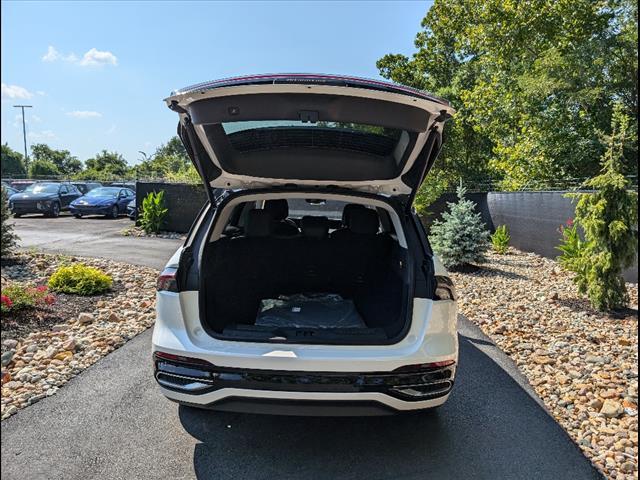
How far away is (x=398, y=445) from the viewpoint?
9.65 ft

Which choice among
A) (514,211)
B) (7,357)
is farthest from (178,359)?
(514,211)

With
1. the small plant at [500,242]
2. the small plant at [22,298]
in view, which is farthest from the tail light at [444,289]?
the small plant at [500,242]

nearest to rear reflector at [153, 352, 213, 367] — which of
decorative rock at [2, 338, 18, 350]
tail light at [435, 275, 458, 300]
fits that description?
tail light at [435, 275, 458, 300]

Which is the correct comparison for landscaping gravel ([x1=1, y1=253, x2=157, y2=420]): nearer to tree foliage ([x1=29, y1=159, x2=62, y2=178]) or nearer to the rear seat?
the rear seat

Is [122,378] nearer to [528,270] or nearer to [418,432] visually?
[418,432]

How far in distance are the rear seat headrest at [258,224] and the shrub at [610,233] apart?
3982 millimetres

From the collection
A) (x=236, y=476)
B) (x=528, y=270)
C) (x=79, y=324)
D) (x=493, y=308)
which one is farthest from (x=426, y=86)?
(x=236, y=476)

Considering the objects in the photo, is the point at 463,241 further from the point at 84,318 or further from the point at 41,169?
the point at 41,169

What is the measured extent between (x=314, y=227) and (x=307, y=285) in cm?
55

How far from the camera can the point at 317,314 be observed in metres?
3.97

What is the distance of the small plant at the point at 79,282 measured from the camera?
624 centimetres

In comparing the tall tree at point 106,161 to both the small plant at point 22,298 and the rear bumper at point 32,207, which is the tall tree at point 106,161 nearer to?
the rear bumper at point 32,207

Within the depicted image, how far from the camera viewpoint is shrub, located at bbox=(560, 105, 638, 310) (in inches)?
217

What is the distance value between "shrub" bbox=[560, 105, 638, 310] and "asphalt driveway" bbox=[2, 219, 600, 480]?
2718mm
